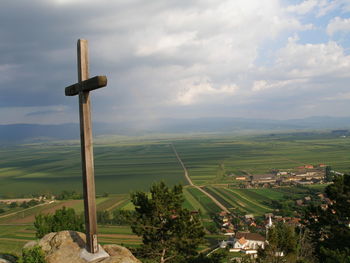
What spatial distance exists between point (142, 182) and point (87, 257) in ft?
281

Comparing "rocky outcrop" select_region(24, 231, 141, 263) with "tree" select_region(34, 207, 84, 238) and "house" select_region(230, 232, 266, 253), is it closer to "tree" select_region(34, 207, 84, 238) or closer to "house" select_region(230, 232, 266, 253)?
"tree" select_region(34, 207, 84, 238)

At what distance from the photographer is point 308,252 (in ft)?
46.6

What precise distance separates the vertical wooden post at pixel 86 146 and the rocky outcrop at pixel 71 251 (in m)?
0.42

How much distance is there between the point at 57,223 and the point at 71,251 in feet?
52.7

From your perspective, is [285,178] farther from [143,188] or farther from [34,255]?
[34,255]

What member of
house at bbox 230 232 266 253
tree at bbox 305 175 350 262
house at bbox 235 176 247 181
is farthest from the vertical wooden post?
house at bbox 235 176 247 181

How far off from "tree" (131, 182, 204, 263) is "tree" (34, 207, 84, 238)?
9.82 m

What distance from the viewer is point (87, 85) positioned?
7410mm

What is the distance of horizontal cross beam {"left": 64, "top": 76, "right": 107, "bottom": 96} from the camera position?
22.7 feet

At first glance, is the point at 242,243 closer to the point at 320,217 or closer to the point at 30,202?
the point at 320,217

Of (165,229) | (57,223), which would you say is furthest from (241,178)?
(165,229)

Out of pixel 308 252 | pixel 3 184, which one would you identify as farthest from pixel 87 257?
pixel 3 184

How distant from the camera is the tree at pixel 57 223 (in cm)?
2108

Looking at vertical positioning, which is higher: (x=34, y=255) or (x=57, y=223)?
(x=34, y=255)
